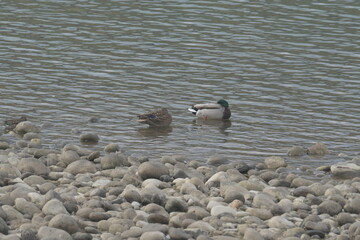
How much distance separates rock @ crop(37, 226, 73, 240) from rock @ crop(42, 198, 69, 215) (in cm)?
97

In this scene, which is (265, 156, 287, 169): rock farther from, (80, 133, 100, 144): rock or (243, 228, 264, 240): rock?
(243, 228, 264, 240): rock

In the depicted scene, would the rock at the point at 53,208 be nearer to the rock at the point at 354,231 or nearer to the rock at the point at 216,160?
the rock at the point at 354,231

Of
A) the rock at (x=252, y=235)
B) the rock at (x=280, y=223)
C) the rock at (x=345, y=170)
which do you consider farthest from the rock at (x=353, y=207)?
the rock at (x=345, y=170)

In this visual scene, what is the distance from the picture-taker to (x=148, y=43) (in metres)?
31.3

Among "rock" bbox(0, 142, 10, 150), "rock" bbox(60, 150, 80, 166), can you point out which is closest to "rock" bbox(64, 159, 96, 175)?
"rock" bbox(60, 150, 80, 166)

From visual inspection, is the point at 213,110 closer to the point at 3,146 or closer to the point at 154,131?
the point at 154,131

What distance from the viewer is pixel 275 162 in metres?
17.8

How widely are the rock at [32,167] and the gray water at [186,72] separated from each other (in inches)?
134

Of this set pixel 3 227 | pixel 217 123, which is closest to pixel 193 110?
pixel 217 123

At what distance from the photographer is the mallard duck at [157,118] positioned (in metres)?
21.2

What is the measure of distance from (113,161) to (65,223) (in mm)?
4750

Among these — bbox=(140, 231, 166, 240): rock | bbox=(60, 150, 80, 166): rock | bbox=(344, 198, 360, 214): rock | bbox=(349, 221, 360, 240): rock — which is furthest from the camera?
bbox=(60, 150, 80, 166): rock

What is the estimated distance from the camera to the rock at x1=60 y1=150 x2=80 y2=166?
16.6 m

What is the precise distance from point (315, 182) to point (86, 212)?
5547 mm
